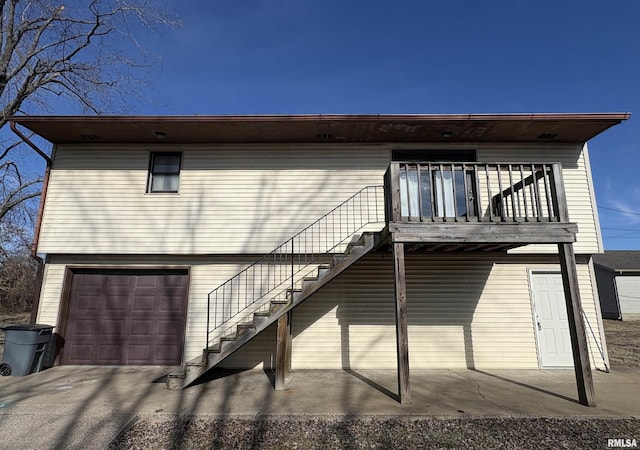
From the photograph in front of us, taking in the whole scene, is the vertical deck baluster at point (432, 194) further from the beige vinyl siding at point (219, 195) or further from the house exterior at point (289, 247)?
the beige vinyl siding at point (219, 195)

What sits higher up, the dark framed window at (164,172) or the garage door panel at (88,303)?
the dark framed window at (164,172)

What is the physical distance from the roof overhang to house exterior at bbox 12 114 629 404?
45mm

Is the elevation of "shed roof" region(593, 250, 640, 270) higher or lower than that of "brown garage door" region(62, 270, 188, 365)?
higher

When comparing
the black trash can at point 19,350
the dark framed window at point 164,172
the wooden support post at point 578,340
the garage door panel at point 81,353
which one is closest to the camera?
the wooden support post at point 578,340

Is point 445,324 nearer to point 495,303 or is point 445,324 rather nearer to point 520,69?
point 495,303

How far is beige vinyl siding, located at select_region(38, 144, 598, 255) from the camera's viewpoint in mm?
7156

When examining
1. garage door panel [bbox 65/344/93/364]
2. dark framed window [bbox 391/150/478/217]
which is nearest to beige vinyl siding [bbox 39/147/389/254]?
dark framed window [bbox 391/150/478/217]

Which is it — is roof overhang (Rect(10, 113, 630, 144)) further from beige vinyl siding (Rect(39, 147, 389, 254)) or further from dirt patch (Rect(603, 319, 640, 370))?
dirt patch (Rect(603, 319, 640, 370))

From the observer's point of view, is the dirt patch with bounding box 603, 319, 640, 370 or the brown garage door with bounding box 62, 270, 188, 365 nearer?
the brown garage door with bounding box 62, 270, 188, 365

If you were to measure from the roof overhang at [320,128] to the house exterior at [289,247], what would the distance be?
4cm

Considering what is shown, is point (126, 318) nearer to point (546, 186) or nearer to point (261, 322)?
point (261, 322)

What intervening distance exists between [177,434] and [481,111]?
7.70m

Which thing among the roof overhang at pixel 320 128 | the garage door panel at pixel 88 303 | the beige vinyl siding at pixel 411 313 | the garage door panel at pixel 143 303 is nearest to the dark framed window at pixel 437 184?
the roof overhang at pixel 320 128

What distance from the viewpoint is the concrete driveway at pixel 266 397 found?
13.4ft
